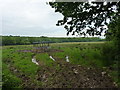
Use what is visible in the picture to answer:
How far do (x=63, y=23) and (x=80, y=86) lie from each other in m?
9.59

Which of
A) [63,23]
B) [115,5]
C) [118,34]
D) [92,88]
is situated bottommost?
[92,88]

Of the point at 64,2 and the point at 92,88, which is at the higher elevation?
the point at 64,2

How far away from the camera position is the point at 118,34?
7.91 metres

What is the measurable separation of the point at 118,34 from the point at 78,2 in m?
8.65

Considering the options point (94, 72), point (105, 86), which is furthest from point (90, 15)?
point (105, 86)

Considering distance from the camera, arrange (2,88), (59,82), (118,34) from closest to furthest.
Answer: (118,34) < (2,88) < (59,82)

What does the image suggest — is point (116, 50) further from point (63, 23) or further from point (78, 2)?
point (63, 23)

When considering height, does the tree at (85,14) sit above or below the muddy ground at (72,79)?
above

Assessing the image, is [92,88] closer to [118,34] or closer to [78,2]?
[118,34]

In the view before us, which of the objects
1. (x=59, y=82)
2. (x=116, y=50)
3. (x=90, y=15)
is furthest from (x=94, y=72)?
(x=90, y=15)

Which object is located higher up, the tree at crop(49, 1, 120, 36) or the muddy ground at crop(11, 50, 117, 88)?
the tree at crop(49, 1, 120, 36)

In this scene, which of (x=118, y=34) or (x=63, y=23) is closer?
(x=118, y=34)

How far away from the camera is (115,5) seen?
53.7 ft

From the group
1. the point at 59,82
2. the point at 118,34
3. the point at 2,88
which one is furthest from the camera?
the point at 59,82
